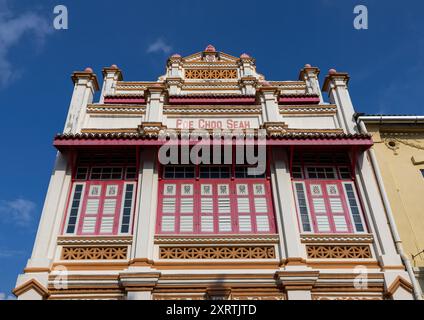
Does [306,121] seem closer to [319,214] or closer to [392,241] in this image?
[319,214]

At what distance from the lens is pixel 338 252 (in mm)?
9727

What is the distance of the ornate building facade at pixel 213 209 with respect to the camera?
9.16m

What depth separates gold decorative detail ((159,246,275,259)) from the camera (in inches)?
379

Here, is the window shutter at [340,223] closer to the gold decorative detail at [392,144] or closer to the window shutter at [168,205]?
the gold decorative detail at [392,144]

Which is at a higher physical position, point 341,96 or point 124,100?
point 124,100

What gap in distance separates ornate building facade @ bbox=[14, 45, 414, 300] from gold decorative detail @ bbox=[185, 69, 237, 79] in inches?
107

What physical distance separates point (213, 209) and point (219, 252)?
4.14 feet

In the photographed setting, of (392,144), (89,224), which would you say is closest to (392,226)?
(392,144)

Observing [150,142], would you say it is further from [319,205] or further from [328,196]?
[328,196]

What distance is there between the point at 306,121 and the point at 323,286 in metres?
5.49

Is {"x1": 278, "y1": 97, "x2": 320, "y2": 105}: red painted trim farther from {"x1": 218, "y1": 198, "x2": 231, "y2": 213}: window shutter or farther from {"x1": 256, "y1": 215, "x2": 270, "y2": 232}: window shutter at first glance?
{"x1": 256, "y1": 215, "x2": 270, "y2": 232}: window shutter

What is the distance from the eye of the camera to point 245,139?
10711 millimetres

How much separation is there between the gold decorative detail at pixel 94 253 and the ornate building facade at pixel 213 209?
24mm

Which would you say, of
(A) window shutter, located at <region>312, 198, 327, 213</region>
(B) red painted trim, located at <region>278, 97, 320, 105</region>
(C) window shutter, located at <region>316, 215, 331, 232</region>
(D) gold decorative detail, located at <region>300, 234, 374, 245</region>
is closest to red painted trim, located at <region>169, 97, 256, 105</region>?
(B) red painted trim, located at <region>278, 97, 320, 105</region>
